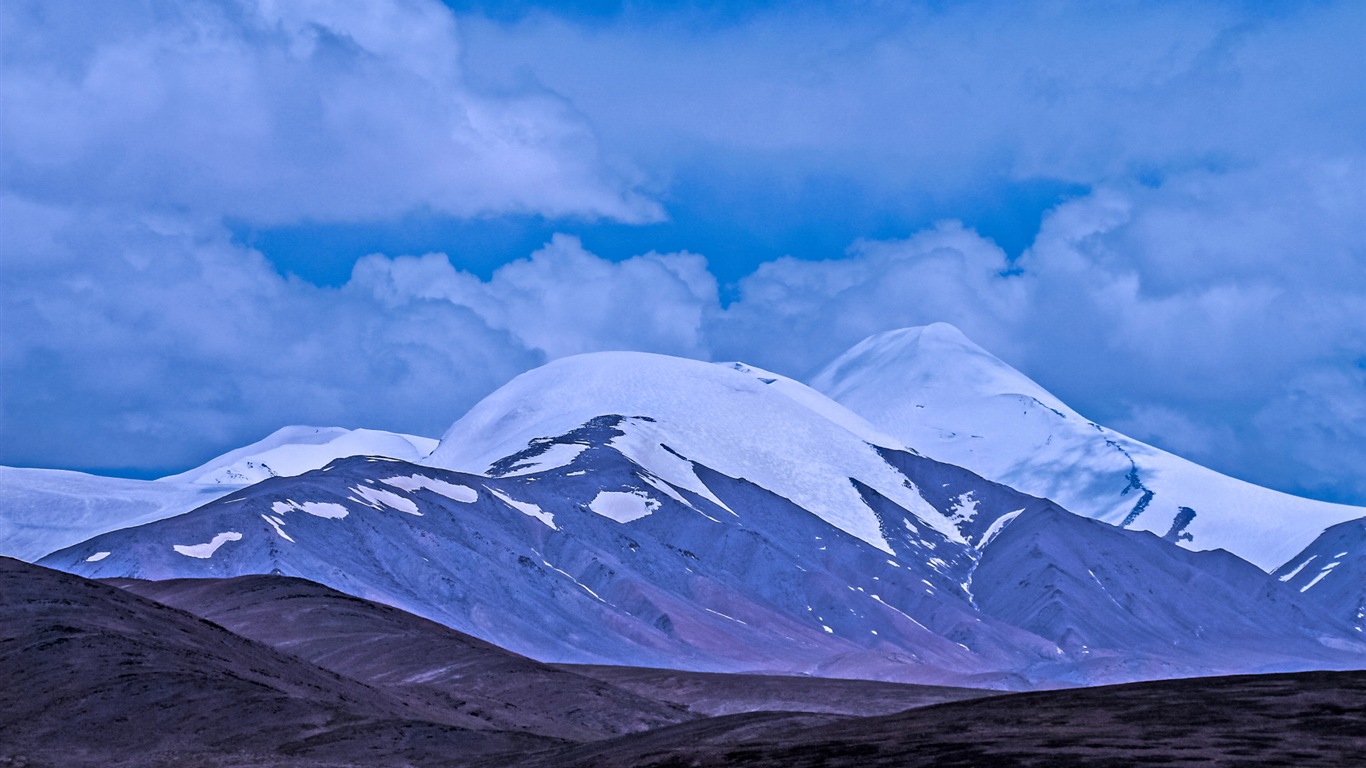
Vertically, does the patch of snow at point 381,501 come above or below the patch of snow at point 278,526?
above

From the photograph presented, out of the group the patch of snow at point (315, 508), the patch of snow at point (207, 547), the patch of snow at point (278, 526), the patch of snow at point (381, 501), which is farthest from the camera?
the patch of snow at point (381, 501)

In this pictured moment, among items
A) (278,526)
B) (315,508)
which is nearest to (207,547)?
(278,526)

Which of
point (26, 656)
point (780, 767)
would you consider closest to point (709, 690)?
point (26, 656)

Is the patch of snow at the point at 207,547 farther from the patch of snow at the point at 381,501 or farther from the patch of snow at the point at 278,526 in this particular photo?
the patch of snow at the point at 381,501

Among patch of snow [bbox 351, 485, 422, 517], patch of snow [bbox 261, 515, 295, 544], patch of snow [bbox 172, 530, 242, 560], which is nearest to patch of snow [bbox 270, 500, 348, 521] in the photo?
patch of snow [bbox 261, 515, 295, 544]

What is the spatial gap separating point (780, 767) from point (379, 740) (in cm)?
2679

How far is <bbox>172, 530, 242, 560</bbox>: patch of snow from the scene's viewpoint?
171 metres

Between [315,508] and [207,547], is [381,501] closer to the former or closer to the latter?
[315,508]

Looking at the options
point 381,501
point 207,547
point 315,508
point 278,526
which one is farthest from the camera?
point 381,501

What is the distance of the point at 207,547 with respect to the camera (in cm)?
17212

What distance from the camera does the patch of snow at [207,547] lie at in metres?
171

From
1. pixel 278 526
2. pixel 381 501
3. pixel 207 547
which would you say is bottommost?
pixel 207 547

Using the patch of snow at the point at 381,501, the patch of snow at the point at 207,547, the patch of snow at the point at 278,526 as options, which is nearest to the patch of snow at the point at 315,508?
the patch of snow at the point at 278,526

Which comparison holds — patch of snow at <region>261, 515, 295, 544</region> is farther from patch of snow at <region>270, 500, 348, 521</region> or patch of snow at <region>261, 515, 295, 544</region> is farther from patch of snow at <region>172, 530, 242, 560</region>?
patch of snow at <region>172, 530, 242, 560</region>
